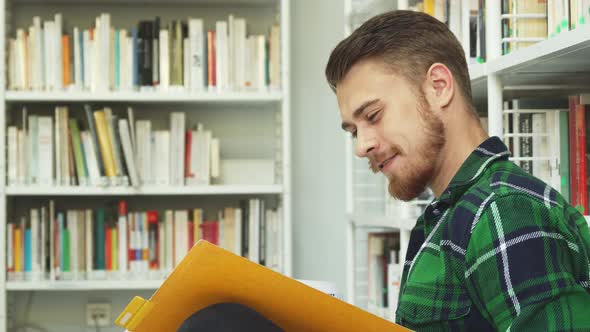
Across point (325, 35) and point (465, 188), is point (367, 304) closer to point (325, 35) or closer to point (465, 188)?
point (325, 35)

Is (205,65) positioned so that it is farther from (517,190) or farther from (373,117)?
(517,190)

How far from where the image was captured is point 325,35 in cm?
322

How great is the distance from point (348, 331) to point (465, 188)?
8.8 inches

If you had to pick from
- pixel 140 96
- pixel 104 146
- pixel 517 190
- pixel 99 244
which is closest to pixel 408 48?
pixel 517 190

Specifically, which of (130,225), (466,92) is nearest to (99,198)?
(130,225)

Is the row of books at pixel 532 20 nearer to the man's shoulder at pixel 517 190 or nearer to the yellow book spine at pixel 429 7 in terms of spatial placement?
the yellow book spine at pixel 429 7

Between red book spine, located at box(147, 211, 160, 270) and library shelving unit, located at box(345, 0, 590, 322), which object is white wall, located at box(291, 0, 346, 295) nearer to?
red book spine, located at box(147, 211, 160, 270)

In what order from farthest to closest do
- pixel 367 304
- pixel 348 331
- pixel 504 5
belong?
pixel 367 304, pixel 504 5, pixel 348 331

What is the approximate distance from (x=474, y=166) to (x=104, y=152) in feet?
6.85

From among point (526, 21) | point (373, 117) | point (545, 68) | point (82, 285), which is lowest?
point (82, 285)

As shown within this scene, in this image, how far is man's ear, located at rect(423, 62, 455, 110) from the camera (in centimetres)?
104

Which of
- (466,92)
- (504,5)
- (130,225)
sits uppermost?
(504,5)

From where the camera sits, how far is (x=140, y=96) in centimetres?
281

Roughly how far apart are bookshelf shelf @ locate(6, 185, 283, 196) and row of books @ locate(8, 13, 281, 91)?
363 mm
